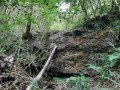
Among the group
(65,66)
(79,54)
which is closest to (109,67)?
(79,54)

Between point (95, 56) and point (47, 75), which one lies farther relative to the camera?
point (47, 75)

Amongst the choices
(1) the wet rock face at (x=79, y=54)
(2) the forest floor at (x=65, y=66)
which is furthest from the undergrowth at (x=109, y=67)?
(1) the wet rock face at (x=79, y=54)

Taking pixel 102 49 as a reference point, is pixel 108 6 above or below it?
above

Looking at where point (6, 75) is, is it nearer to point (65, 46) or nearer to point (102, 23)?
point (65, 46)

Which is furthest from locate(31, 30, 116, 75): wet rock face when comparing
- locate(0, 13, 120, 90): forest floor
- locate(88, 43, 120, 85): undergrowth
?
locate(88, 43, 120, 85): undergrowth

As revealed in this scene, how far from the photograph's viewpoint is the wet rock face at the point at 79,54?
3.45m

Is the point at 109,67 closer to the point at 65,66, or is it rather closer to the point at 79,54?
the point at 79,54

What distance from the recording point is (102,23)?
4816 mm

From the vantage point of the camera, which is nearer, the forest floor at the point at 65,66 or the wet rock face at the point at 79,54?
the forest floor at the point at 65,66

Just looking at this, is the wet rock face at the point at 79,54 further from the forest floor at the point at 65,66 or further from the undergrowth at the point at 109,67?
the undergrowth at the point at 109,67

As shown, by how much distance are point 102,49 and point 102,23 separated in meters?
1.96

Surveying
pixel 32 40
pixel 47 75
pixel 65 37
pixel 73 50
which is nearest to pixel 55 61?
pixel 47 75

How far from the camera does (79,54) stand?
3871 millimetres

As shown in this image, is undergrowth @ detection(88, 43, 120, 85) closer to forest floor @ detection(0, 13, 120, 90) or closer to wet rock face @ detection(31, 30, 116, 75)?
forest floor @ detection(0, 13, 120, 90)
